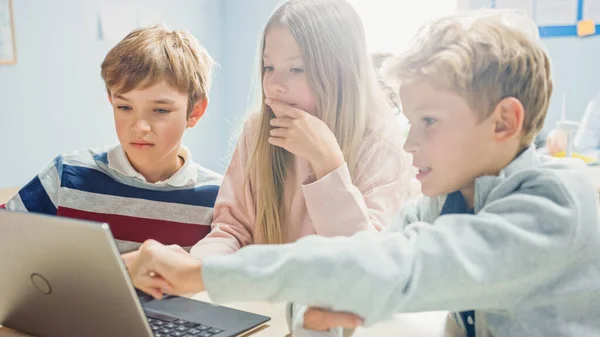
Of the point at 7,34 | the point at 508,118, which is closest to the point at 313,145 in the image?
the point at 508,118

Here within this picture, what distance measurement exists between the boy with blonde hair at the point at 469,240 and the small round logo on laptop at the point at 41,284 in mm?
127

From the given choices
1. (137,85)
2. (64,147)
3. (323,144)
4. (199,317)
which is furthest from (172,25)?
(199,317)

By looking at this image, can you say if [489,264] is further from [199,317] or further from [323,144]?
[323,144]

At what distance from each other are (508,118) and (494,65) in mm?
62

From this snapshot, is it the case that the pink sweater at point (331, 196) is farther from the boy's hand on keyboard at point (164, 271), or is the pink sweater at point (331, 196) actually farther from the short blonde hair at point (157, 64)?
the boy's hand on keyboard at point (164, 271)

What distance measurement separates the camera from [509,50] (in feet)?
2.38

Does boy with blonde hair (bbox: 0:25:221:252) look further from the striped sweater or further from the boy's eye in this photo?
the boy's eye

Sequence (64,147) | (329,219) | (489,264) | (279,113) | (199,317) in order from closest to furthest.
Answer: (489,264), (199,317), (329,219), (279,113), (64,147)

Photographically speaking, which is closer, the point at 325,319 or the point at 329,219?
the point at 325,319

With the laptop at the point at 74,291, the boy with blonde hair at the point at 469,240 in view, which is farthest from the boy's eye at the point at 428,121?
the laptop at the point at 74,291

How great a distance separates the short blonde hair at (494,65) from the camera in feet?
2.38

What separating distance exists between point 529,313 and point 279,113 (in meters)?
0.68

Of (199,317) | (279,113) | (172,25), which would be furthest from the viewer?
(172,25)

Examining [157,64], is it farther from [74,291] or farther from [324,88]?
[74,291]
